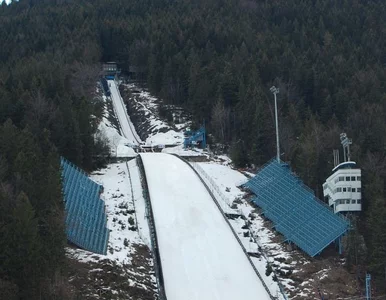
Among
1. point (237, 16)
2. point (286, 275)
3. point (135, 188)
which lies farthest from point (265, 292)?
point (237, 16)

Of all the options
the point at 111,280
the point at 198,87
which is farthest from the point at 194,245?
the point at 198,87

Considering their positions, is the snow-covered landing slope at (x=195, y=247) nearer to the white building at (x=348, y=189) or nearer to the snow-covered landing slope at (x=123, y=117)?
the white building at (x=348, y=189)

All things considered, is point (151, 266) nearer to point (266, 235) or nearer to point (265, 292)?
point (265, 292)

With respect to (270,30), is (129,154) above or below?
below

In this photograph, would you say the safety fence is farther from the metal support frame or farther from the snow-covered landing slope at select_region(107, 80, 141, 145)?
the snow-covered landing slope at select_region(107, 80, 141, 145)

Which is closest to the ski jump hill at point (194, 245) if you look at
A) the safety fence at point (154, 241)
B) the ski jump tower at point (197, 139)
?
the safety fence at point (154, 241)
